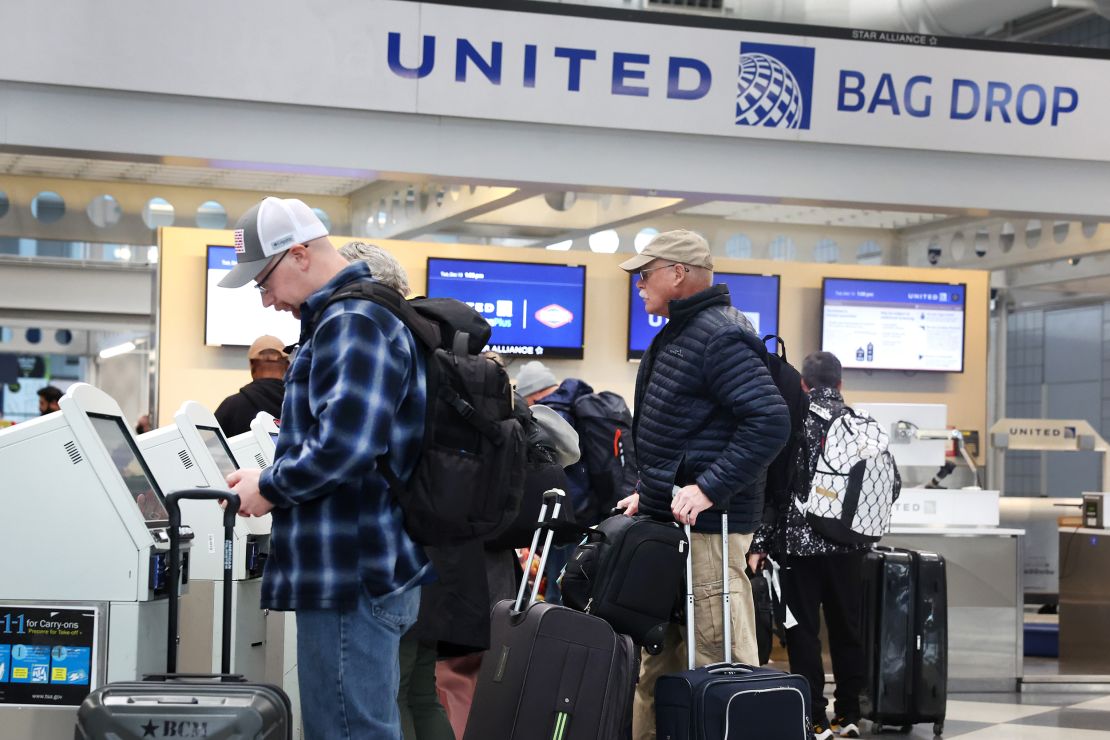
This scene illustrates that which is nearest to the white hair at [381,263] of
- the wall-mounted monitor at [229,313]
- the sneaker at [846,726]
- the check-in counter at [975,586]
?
the sneaker at [846,726]

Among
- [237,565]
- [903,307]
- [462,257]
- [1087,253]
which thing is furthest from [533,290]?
[237,565]

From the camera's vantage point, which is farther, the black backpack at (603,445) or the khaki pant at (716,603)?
the black backpack at (603,445)

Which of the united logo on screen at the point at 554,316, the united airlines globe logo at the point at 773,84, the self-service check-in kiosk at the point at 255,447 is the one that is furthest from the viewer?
the united logo on screen at the point at 554,316

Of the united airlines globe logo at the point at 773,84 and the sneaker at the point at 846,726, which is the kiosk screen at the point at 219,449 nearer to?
the sneaker at the point at 846,726

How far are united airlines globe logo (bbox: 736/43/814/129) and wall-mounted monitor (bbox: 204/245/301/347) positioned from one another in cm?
319

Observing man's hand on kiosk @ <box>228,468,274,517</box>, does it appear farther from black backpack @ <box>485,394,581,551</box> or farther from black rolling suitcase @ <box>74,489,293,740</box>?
black backpack @ <box>485,394,581,551</box>

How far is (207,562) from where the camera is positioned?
3439mm

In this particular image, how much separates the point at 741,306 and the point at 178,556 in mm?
6776

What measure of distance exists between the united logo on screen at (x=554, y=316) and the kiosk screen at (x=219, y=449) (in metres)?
4.90

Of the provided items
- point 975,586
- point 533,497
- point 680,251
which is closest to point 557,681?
point 533,497

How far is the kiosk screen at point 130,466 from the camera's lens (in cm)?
305

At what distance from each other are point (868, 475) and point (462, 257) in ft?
13.0

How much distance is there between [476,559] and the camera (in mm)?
3326

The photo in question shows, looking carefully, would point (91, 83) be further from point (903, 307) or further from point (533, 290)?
point (903, 307)
